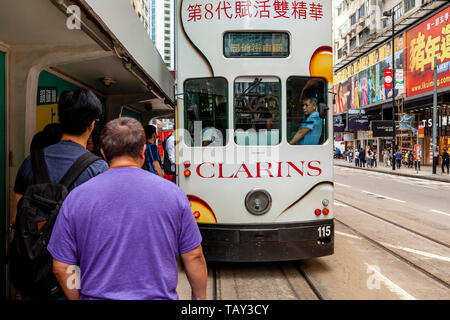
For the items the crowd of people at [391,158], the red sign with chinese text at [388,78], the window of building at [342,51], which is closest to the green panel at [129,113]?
the crowd of people at [391,158]

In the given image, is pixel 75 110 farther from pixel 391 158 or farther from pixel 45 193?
pixel 391 158

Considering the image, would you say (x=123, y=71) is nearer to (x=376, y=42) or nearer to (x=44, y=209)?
(x=44, y=209)

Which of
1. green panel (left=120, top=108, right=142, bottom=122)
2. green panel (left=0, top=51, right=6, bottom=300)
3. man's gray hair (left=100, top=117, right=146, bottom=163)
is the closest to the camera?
man's gray hair (left=100, top=117, right=146, bottom=163)

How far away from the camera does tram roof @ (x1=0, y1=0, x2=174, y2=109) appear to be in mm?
3264

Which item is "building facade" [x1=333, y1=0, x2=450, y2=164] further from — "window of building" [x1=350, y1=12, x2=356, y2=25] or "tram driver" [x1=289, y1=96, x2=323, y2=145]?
"tram driver" [x1=289, y1=96, x2=323, y2=145]

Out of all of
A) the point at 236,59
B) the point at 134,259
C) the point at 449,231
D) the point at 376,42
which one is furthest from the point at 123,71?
the point at 376,42

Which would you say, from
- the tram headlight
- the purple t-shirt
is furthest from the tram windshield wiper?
the purple t-shirt

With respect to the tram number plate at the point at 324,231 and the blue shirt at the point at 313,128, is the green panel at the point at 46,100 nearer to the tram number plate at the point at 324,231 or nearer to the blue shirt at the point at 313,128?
the blue shirt at the point at 313,128

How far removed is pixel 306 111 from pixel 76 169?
358 centimetres

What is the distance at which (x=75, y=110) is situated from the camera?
2.34 m

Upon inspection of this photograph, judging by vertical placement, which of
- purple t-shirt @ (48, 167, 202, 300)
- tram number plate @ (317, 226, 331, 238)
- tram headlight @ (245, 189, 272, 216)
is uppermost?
purple t-shirt @ (48, 167, 202, 300)
